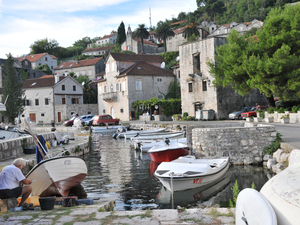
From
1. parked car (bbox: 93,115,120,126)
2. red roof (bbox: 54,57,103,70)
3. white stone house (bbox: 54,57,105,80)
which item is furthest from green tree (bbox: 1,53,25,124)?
red roof (bbox: 54,57,103,70)

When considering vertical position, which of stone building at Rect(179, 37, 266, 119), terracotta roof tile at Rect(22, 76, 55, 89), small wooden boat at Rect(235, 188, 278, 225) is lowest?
small wooden boat at Rect(235, 188, 278, 225)

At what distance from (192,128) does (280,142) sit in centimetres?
473

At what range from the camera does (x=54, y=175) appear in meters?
8.99

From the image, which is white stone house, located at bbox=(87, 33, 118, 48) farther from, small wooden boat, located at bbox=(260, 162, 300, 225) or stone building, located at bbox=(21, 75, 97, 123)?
small wooden boat, located at bbox=(260, 162, 300, 225)

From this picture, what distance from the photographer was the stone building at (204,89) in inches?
1342

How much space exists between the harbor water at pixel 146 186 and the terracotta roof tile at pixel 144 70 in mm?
33857

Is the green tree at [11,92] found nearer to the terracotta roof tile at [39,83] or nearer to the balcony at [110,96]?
the terracotta roof tile at [39,83]

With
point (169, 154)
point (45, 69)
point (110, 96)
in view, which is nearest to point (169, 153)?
point (169, 154)

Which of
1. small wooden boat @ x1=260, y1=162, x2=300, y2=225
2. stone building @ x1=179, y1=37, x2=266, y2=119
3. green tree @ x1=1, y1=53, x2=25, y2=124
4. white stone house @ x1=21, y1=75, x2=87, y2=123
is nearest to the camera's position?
small wooden boat @ x1=260, y1=162, x2=300, y2=225

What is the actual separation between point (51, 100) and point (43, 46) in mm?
57961

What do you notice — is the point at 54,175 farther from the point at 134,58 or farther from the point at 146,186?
the point at 134,58

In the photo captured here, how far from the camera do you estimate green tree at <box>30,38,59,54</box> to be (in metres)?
104

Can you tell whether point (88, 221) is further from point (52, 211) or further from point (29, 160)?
point (29, 160)

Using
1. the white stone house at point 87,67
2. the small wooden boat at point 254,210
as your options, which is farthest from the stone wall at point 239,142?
the white stone house at point 87,67
